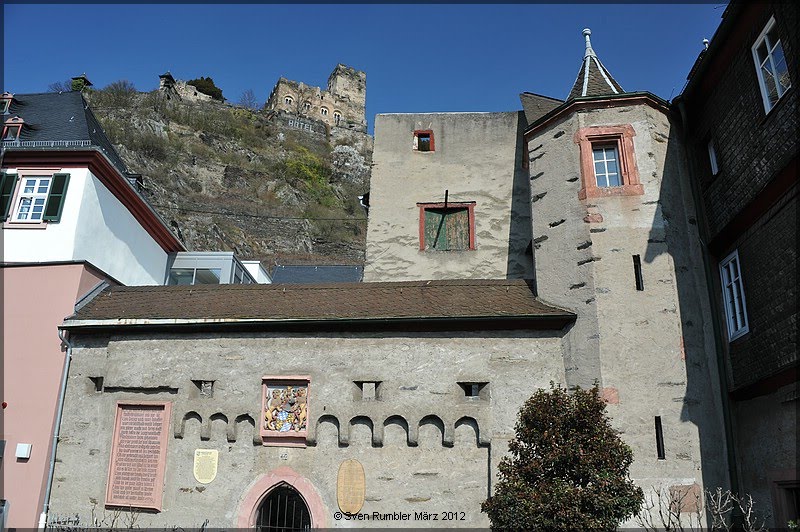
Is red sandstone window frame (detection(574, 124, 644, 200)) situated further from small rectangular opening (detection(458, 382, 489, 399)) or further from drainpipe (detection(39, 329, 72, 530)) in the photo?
drainpipe (detection(39, 329, 72, 530))

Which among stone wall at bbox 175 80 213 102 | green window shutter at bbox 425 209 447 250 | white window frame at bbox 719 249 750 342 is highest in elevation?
stone wall at bbox 175 80 213 102

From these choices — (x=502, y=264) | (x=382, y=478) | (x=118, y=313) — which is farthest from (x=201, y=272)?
(x=382, y=478)

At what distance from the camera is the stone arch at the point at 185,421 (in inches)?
471

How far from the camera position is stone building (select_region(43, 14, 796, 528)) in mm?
11164

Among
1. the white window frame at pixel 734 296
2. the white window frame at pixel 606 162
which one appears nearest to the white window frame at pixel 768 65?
the white window frame at pixel 734 296

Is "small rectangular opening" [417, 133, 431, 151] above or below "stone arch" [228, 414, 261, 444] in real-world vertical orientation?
above

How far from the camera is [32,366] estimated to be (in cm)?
1297

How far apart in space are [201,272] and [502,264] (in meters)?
8.78

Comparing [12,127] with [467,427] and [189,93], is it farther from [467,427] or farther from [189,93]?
[189,93]

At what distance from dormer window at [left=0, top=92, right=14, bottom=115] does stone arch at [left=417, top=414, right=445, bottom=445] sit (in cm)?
1364

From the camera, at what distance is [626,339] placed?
1138 cm

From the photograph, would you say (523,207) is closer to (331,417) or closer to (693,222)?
(693,222)

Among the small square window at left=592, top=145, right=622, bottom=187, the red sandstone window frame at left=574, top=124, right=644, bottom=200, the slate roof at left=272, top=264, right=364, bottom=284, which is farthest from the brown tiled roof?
the slate roof at left=272, top=264, right=364, bottom=284

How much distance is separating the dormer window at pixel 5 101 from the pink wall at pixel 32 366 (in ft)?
18.6
